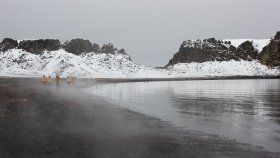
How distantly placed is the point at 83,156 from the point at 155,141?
3.09m

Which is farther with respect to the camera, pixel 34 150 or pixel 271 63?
pixel 271 63

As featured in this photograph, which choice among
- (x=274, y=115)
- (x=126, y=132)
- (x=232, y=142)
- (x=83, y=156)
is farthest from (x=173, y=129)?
(x=274, y=115)

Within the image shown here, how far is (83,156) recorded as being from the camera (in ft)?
34.3

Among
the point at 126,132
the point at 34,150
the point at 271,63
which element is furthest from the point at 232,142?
the point at 271,63

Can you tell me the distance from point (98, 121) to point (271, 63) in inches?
2678

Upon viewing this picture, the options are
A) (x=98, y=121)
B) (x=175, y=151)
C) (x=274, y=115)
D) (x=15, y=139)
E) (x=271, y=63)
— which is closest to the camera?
(x=175, y=151)

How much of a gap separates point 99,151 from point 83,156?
27.7 inches

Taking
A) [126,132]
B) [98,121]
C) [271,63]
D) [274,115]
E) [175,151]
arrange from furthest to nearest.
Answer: [271,63] → [274,115] → [98,121] → [126,132] → [175,151]

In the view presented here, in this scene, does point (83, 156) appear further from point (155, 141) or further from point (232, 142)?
point (232, 142)

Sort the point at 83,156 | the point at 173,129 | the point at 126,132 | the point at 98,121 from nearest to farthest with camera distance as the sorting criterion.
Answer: the point at 83,156, the point at 126,132, the point at 173,129, the point at 98,121

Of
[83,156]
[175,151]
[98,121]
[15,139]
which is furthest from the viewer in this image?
[98,121]

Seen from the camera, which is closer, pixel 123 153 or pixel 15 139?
pixel 123 153

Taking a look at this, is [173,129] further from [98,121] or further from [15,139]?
[15,139]

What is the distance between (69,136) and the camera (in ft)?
43.7
